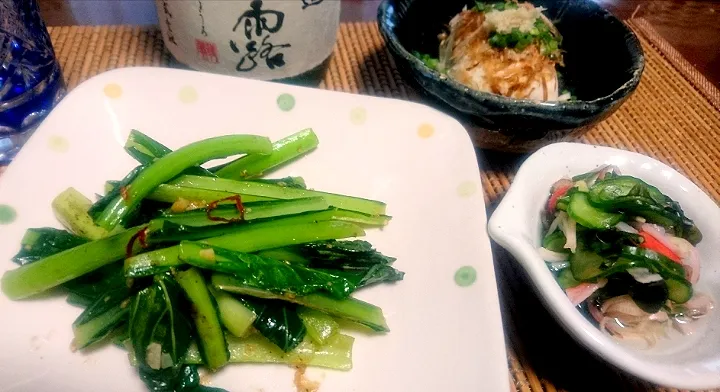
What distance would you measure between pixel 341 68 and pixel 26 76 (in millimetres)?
887

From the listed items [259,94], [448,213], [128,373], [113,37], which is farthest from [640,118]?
[113,37]

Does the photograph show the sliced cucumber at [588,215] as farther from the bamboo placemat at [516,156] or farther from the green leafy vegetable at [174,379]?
the green leafy vegetable at [174,379]

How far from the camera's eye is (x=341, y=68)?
5.74 ft

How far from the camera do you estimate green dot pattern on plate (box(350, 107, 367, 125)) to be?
130 cm

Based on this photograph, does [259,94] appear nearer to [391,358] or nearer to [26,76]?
[26,76]

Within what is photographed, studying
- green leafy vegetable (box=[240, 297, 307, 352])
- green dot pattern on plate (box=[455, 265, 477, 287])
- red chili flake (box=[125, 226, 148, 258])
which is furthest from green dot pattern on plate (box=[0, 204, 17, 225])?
green dot pattern on plate (box=[455, 265, 477, 287])

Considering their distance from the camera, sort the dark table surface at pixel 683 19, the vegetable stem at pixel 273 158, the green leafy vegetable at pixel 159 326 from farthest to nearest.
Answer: the dark table surface at pixel 683 19, the vegetable stem at pixel 273 158, the green leafy vegetable at pixel 159 326

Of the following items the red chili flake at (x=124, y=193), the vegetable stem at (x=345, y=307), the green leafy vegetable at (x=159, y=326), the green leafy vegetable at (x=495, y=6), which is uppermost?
the green leafy vegetable at (x=495, y=6)

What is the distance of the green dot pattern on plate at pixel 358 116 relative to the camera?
1298mm

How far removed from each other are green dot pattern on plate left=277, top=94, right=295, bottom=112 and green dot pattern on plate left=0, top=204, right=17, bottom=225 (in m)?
0.60

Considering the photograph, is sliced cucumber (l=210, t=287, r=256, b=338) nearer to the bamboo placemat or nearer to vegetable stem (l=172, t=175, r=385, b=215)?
vegetable stem (l=172, t=175, r=385, b=215)

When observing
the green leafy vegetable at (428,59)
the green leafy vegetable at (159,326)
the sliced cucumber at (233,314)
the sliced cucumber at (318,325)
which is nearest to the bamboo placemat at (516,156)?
the green leafy vegetable at (428,59)

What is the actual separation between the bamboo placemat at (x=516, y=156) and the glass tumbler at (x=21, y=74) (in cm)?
19

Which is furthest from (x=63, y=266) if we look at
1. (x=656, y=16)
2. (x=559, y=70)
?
(x=656, y=16)
